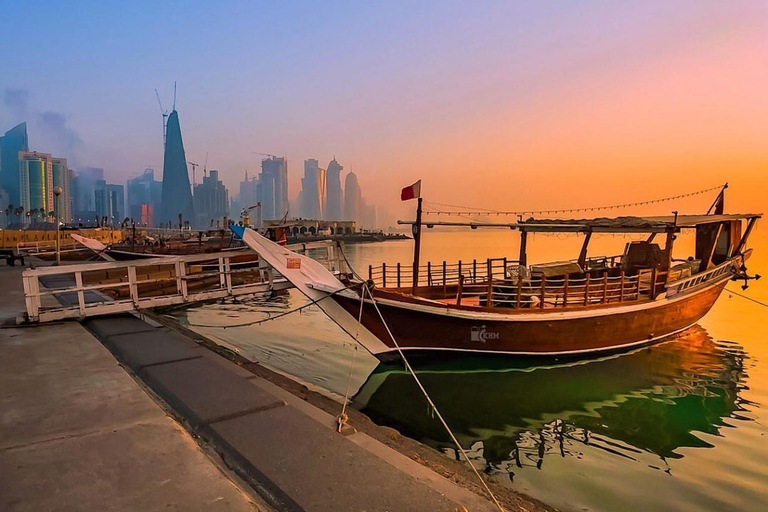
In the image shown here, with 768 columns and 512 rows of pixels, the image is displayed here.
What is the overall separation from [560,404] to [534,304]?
2934 millimetres

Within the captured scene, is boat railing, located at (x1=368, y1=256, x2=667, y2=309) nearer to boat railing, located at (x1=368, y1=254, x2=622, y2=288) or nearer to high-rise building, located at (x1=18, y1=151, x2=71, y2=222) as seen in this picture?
boat railing, located at (x1=368, y1=254, x2=622, y2=288)

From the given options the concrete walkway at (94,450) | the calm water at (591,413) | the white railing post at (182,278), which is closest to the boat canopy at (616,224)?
the calm water at (591,413)

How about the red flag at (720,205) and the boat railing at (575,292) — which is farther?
the red flag at (720,205)

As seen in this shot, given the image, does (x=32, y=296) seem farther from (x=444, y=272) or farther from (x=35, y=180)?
(x=35, y=180)

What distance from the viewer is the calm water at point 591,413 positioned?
5.60m

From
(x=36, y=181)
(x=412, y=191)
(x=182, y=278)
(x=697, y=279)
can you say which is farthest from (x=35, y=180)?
(x=697, y=279)

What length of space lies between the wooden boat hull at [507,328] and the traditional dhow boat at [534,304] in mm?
22

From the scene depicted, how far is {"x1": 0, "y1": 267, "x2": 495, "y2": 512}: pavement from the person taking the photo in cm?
298

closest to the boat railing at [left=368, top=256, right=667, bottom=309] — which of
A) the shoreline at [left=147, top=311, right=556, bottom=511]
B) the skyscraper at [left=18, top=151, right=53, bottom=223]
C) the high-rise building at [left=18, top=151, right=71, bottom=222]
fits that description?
the shoreline at [left=147, top=311, right=556, bottom=511]

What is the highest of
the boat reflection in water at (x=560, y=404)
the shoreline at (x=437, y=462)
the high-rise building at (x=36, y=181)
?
the high-rise building at (x=36, y=181)

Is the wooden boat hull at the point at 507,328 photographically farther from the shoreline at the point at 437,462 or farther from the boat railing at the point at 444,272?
the shoreline at the point at 437,462

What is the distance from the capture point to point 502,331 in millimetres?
10234

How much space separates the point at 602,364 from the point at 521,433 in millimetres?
5242

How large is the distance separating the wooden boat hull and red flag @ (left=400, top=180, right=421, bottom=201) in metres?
2.11
